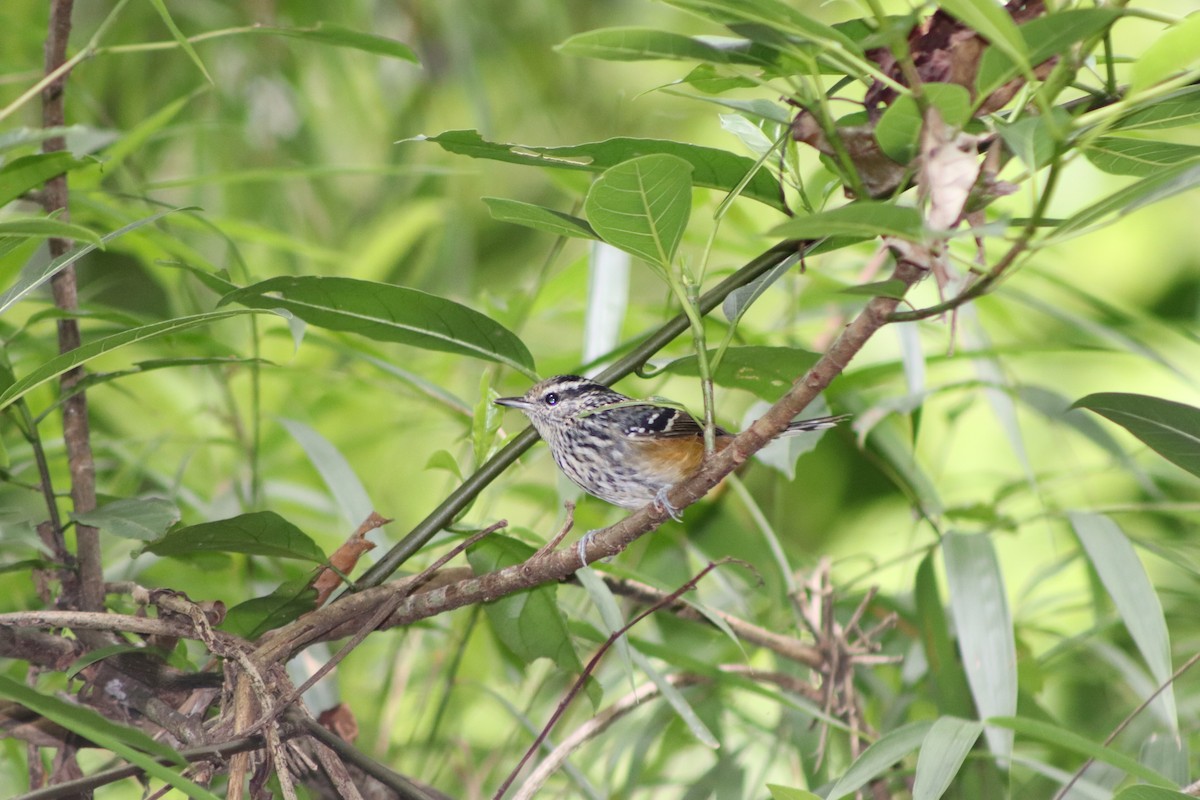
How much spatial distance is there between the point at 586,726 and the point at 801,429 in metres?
0.53

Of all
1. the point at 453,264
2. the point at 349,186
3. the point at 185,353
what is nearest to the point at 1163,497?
the point at 453,264

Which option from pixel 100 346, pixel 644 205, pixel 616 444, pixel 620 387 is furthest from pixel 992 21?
pixel 620 387

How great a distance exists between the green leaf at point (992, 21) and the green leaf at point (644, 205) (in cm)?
24

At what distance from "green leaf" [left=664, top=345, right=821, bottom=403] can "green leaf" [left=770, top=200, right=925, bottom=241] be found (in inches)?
17.1

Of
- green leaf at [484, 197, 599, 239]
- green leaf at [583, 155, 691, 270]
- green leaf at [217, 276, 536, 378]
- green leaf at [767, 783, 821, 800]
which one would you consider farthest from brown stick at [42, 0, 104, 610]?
green leaf at [767, 783, 821, 800]

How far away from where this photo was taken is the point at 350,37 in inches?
52.1

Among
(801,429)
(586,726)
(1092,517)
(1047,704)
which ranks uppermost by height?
(801,429)

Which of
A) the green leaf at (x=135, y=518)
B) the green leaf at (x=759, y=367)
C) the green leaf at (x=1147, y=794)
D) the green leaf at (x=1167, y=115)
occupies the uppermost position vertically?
the green leaf at (x=1167, y=115)

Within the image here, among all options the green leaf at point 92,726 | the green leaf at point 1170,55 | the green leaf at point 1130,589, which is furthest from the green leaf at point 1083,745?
the green leaf at point 92,726

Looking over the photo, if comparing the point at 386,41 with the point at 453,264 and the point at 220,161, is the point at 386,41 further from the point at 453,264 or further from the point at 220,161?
the point at 220,161

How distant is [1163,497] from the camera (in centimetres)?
231

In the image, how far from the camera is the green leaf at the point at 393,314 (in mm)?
1140

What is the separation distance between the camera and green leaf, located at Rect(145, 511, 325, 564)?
1122 mm

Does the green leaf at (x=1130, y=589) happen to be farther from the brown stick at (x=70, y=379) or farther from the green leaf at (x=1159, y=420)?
the brown stick at (x=70, y=379)
